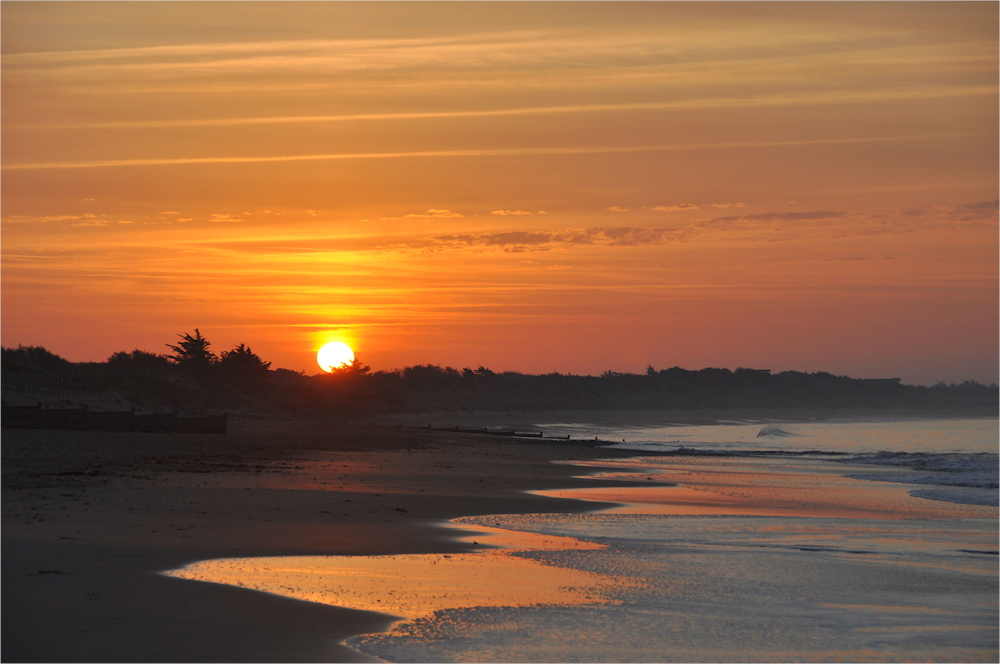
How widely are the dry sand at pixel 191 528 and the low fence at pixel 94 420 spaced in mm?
2733

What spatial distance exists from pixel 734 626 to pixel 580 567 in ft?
10.5

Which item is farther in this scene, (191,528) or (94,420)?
(94,420)

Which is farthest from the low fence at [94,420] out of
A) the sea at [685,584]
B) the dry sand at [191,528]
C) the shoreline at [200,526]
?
the sea at [685,584]

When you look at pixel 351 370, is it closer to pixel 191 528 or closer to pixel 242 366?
pixel 242 366

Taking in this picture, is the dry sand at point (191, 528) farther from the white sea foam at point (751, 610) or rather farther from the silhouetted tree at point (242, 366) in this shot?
the silhouetted tree at point (242, 366)

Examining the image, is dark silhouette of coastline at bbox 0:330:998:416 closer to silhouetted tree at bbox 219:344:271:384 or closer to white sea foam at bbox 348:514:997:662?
silhouetted tree at bbox 219:344:271:384

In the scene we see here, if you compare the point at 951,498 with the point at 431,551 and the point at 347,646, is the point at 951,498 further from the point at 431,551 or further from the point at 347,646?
the point at 347,646

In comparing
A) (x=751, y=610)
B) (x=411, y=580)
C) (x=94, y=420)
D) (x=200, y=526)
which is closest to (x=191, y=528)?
(x=200, y=526)

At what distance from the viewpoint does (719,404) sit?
14112 cm

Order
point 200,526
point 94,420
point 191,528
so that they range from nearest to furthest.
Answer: point 191,528 → point 200,526 → point 94,420

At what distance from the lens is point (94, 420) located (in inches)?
1315

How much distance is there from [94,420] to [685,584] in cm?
2905

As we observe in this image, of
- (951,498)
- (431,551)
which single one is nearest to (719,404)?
(951,498)

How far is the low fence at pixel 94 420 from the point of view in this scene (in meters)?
31.6
